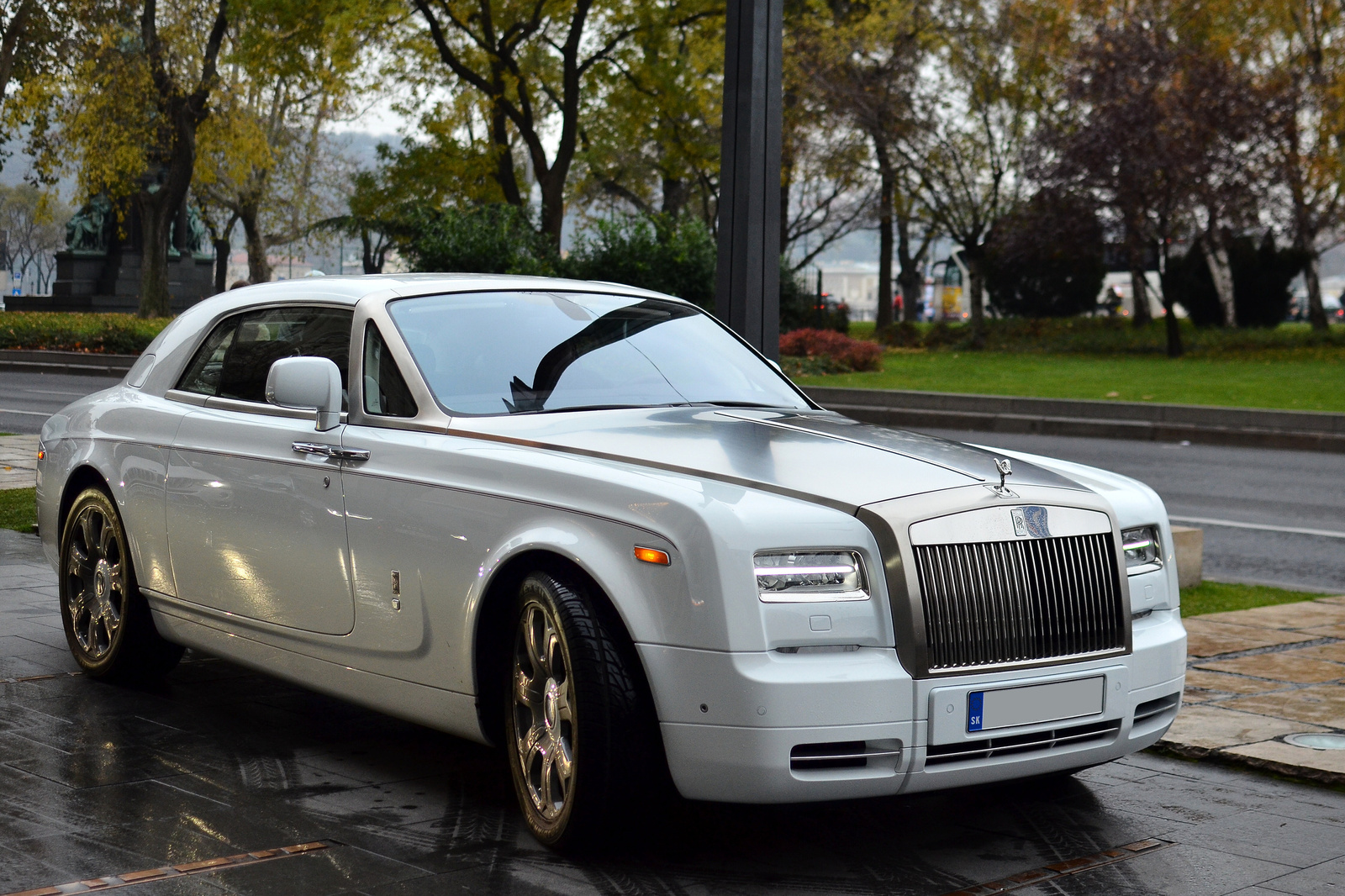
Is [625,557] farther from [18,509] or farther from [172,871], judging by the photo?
[18,509]

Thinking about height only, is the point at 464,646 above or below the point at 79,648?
above

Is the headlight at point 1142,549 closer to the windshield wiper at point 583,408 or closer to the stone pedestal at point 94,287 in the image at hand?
the windshield wiper at point 583,408

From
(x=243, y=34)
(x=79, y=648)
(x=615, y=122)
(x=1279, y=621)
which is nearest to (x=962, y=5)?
(x=615, y=122)

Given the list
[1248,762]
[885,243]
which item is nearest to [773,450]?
[1248,762]

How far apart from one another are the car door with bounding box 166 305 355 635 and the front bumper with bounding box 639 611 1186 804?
4.75 feet

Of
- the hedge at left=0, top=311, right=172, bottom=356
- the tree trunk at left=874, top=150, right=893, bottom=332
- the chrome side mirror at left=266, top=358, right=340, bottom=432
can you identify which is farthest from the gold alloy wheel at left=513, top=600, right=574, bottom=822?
the tree trunk at left=874, top=150, right=893, bottom=332

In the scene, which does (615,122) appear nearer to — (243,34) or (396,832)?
(243,34)

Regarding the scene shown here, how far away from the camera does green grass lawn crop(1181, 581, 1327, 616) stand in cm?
843

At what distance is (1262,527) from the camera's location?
39.2ft

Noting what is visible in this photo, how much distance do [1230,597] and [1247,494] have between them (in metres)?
5.67

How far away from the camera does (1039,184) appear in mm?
35438

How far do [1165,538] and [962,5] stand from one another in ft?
118

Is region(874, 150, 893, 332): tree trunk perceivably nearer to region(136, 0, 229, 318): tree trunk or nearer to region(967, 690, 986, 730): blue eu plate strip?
region(136, 0, 229, 318): tree trunk

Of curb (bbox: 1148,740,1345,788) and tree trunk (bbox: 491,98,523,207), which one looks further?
tree trunk (bbox: 491,98,523,207)
